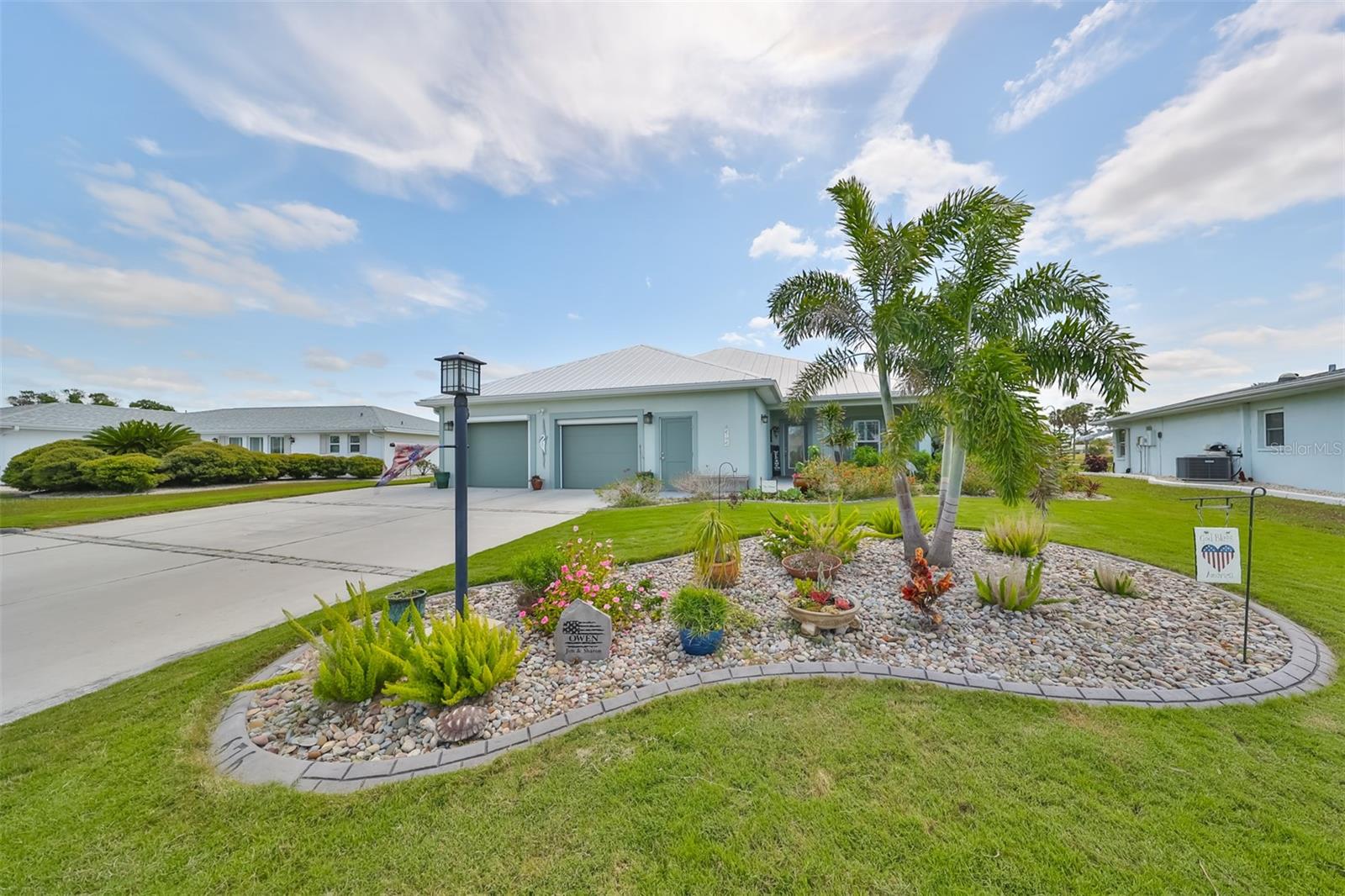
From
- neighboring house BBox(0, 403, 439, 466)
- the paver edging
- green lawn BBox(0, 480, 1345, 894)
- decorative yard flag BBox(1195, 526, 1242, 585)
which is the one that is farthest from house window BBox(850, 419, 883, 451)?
neighboring house BBox(0, 403, 439, 466)

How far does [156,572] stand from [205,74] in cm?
648

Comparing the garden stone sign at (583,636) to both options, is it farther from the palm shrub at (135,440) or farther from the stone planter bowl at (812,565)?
the palm shrub at (135,440)

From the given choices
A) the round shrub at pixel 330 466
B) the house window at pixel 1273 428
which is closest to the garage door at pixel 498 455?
the round shrub at pixel 330 466

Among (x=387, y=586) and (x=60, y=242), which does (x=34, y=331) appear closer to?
(x=60, y=242)

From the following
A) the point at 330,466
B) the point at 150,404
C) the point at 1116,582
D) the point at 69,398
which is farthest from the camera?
the point at 69,398

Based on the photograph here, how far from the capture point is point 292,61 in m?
6.12

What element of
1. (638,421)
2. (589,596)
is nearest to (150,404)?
(638,421)

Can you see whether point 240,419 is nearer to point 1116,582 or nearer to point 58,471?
point 58,471

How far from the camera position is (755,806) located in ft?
6.43

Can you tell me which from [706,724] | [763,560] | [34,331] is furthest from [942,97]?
[34,331]

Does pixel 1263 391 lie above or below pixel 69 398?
below

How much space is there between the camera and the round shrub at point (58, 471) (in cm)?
1497

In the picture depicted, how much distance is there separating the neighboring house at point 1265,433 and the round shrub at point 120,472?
3231 centimetres

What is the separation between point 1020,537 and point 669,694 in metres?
4.86
